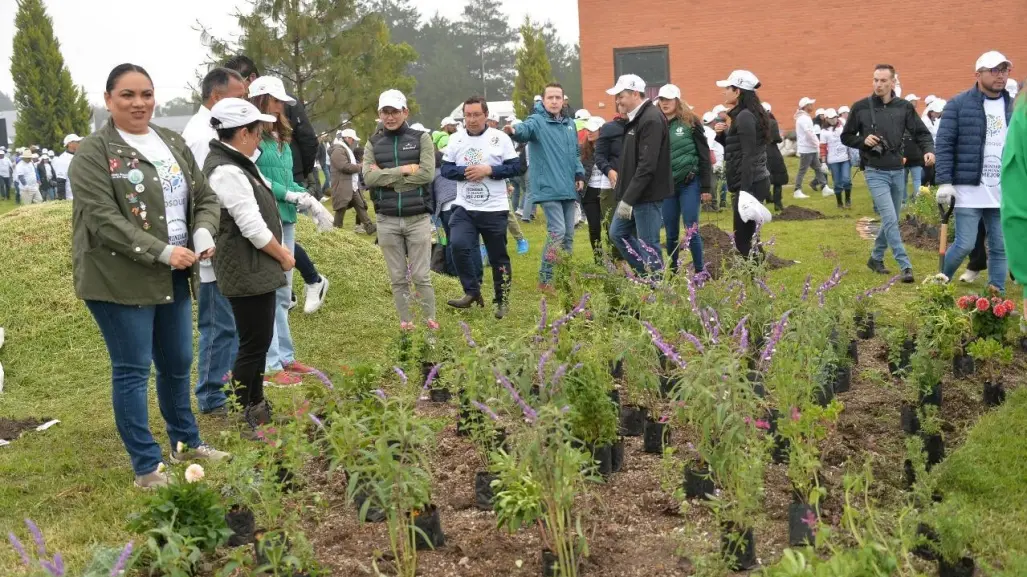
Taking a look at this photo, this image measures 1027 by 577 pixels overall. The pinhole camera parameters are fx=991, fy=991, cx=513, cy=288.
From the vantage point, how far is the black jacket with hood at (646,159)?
8109 mm

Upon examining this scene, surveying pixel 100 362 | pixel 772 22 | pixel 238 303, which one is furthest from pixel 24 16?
pixel 238 303

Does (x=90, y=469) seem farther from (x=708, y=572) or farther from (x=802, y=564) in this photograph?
(x=802, y=564)

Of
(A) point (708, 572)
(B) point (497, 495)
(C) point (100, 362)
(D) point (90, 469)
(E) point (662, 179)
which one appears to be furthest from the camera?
(E) point (662, 179)

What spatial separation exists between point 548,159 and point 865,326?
3.36 meters

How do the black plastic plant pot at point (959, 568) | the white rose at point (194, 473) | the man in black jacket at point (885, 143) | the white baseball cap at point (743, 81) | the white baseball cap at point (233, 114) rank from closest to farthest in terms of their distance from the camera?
the black plastic plant pot at point (959, 568), the white rose at point (194, 473), the white baseball cap at point (233, 114), the white baseball cap at point (743, 81), the man in black jacket at point (885, 143)

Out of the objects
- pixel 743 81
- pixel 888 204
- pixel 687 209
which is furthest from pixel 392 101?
pixel 888 204

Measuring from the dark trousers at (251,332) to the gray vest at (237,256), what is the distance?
0.31 ft

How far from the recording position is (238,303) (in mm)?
5305

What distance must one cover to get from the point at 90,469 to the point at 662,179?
5.04 m

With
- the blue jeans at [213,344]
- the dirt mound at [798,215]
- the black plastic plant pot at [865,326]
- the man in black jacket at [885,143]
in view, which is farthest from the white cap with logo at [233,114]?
the dirt mound at [798,215]

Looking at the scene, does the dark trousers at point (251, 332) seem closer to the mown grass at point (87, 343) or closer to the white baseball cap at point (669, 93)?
the mown grass at point (87, 343)

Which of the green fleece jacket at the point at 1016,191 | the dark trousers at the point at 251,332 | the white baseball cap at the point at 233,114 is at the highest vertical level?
the white baseball cap at the point at 233,114

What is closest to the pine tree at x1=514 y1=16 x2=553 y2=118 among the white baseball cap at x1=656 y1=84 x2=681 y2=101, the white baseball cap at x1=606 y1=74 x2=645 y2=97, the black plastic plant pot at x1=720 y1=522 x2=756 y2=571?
the white baseball cap at x1=656 y1=84 x2=681 y2=101

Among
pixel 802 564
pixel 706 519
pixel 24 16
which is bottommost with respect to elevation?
pixel 706 519
